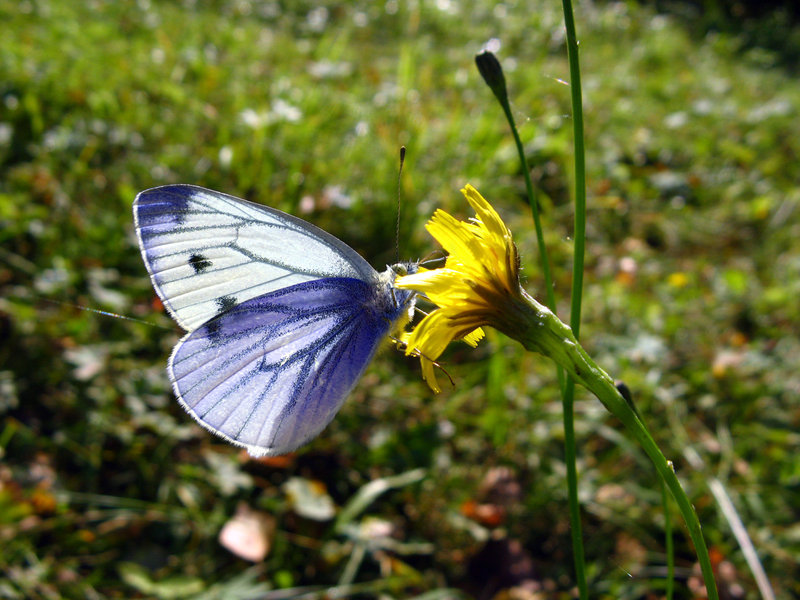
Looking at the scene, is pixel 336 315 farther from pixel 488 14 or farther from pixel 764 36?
pixel 764 36

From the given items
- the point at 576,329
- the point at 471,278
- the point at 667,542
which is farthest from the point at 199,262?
the point at 667,542

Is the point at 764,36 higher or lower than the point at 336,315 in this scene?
higher

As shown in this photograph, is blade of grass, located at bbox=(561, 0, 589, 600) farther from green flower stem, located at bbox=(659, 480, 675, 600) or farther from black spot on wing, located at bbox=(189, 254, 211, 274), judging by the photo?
black spot on wing, located at bbox=(189, 254, 211, 274)

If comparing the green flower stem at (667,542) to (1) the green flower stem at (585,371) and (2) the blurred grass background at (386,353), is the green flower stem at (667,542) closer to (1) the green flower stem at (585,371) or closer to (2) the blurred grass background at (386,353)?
(1) the green flower stem at (585,371)

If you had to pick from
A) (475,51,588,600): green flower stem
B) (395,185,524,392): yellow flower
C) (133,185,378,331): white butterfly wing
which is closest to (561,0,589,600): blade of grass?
(475,51,588,600): green flower stem

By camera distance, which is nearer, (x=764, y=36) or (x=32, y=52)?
(x=32, y=52)

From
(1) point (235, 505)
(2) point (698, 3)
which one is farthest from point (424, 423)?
(2) point (698, 3)
